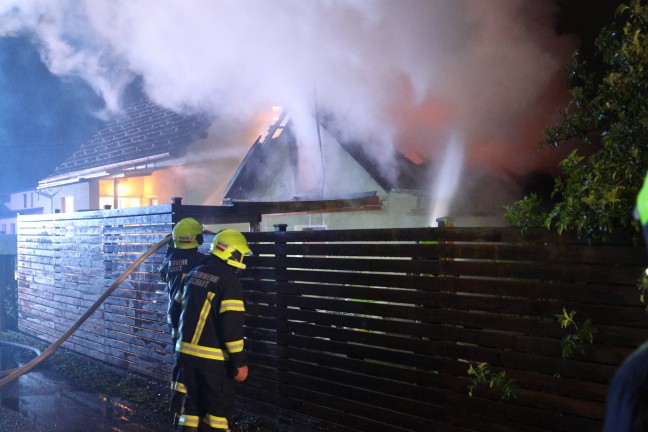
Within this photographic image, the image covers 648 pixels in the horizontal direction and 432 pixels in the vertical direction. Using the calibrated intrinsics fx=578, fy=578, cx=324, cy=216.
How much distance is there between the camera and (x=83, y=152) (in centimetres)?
1767

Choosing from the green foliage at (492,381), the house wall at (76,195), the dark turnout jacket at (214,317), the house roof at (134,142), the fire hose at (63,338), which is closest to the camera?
the green foliage at (492,381)

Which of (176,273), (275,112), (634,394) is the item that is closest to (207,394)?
(176,273)

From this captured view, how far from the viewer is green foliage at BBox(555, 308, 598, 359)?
3562 millimetres

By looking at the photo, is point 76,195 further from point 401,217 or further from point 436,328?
point 436,328

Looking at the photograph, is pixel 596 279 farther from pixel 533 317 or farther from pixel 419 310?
pixel 419 310

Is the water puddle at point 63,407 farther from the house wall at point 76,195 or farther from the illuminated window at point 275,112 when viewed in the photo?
the house wall at point 76,195

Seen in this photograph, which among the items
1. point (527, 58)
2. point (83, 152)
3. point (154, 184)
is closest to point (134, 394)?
point (527, 58)

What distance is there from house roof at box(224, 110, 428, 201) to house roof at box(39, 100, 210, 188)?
9.35ft

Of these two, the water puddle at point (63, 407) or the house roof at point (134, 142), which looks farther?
the house roof at point (134, 142)

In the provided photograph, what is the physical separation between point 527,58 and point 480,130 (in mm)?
1307

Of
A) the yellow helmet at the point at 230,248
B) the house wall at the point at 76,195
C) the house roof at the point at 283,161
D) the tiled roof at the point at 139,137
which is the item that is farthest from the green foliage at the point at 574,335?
the house wall at the point at 76,195

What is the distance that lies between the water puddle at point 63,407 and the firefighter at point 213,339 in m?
1.58

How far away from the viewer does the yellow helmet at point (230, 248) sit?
15.6ft

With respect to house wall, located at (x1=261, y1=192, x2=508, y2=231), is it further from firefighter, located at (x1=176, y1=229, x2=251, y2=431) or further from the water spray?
firefighter, located at (x1=176, y1=229, x2=251, y2=431)
